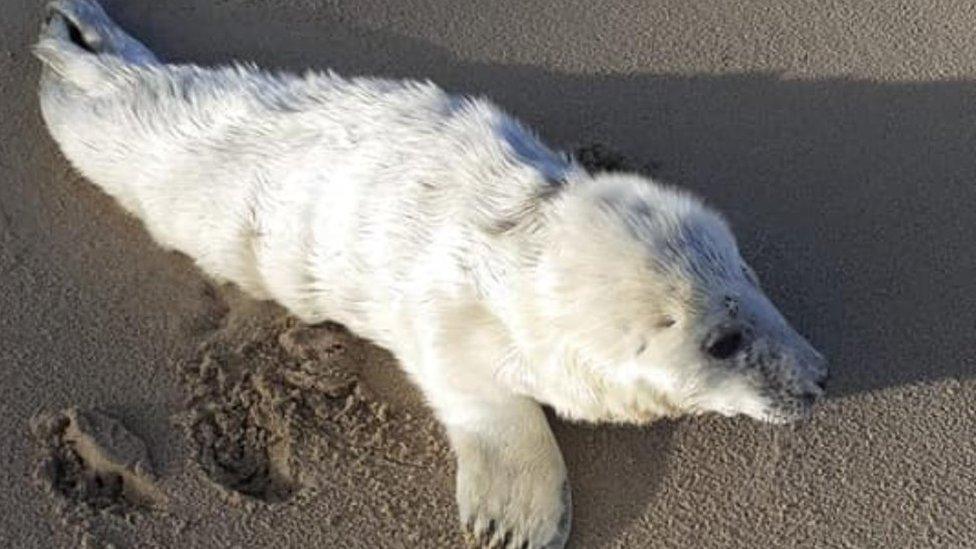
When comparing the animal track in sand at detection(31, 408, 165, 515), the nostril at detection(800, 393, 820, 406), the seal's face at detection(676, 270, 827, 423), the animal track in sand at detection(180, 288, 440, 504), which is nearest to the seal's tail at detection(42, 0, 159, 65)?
the animal track in sand at detection(180, 288, 440, 504)

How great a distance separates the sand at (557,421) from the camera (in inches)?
128

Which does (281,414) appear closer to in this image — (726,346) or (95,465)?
(95,465)

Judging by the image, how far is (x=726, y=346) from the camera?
289 cm

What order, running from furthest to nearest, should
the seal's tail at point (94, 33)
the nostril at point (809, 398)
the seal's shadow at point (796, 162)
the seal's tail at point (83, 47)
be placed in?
the seal's tail at point (94, 33) → the seal's tail at point (83, 47) → the seal's shadow at point (796, 162) → the nostril at point (809, 398)

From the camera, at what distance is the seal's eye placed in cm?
287

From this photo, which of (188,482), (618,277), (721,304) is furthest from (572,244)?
(188,482)

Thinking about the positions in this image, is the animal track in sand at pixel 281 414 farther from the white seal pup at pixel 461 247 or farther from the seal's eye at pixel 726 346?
the seal's eye at pixel 726 346

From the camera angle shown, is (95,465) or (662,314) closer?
(662,314)

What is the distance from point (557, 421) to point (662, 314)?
0.68 m

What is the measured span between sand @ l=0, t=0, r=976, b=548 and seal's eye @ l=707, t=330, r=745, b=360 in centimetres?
49

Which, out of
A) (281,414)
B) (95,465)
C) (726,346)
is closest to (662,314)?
(726,346)

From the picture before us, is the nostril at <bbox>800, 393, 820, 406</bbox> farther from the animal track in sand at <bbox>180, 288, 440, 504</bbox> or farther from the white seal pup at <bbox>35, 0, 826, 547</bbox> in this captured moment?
the animal track in sand at <bbox>180, 288, 440, 504</bbox>

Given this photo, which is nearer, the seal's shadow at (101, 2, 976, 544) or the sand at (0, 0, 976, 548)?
the sand at (0, 0, 976, 548)

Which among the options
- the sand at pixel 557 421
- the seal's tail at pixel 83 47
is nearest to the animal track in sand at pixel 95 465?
the sand at pixel 557 421
